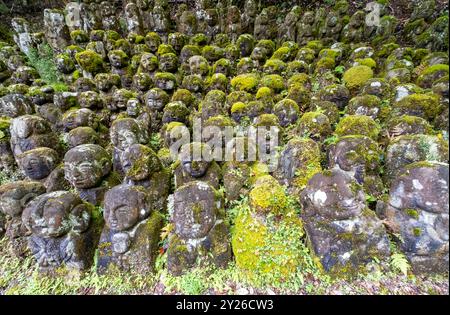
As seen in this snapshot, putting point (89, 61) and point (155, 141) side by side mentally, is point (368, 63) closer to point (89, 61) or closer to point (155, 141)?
point (155, 141)

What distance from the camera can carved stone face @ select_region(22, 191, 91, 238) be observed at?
3.98m

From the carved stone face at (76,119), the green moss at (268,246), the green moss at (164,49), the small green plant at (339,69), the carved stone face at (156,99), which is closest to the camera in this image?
the green moss at (268,246)

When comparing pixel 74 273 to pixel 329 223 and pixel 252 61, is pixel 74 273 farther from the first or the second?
pixel 252 61

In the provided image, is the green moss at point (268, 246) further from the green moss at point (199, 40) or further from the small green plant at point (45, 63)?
the small green plant at point (45, 63)

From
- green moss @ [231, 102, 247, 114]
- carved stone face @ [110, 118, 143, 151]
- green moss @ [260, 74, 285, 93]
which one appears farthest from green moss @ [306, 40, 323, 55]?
carved stone face @ [110, 118, 143, 151]

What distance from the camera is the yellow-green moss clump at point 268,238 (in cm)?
397

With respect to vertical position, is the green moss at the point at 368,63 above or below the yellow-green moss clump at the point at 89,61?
below

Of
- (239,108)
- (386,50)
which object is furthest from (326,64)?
(239,108)

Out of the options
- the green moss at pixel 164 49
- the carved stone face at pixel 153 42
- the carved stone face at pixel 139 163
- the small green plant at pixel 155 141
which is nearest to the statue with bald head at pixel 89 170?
the carved stone face at pixel 139 163

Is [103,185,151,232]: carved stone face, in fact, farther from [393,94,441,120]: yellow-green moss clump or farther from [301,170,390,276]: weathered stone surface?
[393,94,441,120]: yellow-green moss clump

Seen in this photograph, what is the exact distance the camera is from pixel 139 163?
536 centimetres

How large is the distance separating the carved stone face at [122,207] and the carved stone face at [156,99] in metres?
5.19
